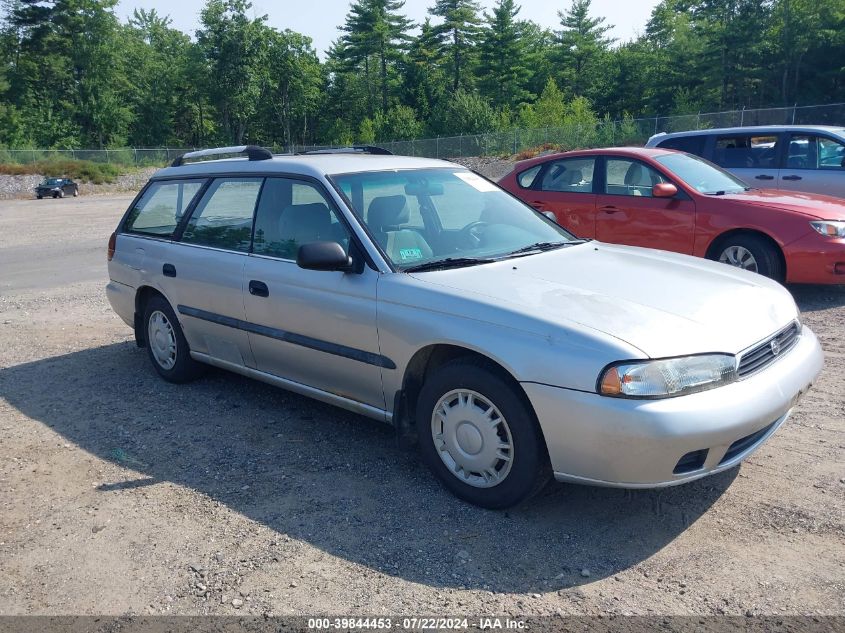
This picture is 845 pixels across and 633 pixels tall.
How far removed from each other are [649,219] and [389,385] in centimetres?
518

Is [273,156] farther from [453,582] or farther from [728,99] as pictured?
[728,99]

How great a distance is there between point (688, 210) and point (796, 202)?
108 cm

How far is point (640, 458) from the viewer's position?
10.4 feet

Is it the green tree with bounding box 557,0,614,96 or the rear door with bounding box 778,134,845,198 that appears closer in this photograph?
the rear door with bounding box 778,134,845,198

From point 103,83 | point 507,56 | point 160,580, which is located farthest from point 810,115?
point 103,83

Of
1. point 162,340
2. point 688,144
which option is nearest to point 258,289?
point 162,340

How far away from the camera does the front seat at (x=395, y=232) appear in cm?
422

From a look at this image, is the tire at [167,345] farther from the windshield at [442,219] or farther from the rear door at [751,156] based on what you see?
the rear door at [751,156]

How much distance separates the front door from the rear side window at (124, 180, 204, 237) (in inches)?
42.8

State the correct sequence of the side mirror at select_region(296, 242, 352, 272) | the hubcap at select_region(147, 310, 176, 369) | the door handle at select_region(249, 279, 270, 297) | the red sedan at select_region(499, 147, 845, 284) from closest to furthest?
the side mirror at select_region(296, 242, 352, 272), the door handle at select_region(249, 279, 270, 297), the hubcap at select_region(147, 310, 176, 369), the red sedan at select_region(499, 147, 845, 284)

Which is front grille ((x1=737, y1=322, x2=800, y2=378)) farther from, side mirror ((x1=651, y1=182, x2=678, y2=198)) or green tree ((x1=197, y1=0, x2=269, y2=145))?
green tree ((x1=197, y1=0, x2=269, y2=145))

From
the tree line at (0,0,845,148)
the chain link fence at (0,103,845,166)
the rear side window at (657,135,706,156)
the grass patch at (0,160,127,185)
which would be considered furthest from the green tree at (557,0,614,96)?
the rear side window at (657,135,706,156)

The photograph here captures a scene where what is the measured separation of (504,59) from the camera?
65250mm

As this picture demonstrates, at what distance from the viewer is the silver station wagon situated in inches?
127
